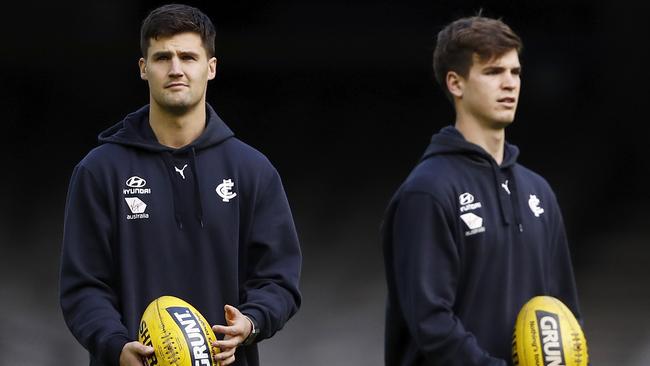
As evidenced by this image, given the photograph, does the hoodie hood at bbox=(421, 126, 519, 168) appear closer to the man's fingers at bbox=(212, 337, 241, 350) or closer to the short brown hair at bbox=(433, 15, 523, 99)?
the short brown hair at bbox=(433, 15, 523, 99)

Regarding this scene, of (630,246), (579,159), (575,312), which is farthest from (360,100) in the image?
(575,312)

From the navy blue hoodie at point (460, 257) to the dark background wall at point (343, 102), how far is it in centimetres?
489

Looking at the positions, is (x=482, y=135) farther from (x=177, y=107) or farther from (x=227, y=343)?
(x=227, y=343)

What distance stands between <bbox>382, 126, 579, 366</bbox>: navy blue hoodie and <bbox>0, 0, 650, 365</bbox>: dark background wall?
489cm

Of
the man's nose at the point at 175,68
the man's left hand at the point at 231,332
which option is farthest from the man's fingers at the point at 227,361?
the man's nose at the point at 175,68

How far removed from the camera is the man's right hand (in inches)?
163

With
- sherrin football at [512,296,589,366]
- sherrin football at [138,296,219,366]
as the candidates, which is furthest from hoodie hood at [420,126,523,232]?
sherrin football at [138,296,219,366]

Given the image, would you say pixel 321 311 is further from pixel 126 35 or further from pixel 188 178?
pixel 188 178

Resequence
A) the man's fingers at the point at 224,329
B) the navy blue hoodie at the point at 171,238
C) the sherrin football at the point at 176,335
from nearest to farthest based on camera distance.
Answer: the sherrin football at the point at 176,335, the man's fingers at the point at 224,329, the navy blue hoodie at the point at 171,238

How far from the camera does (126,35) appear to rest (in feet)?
36.3

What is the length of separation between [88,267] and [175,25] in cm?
71

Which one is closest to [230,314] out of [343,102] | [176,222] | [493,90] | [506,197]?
[176,222]

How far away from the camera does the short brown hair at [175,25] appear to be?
176 inches

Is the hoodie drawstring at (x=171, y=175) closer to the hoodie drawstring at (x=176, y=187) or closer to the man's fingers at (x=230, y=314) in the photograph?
the hoodie drawstring at (x=176, y=187)
